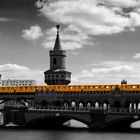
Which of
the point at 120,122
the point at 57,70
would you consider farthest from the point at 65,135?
the point at 57,70

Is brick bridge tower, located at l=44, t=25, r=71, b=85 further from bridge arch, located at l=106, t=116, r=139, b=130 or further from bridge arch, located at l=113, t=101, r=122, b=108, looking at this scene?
bridge arch, located at l=106, t=116, r=139, b=130

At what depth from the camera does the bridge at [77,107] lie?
95.8 m

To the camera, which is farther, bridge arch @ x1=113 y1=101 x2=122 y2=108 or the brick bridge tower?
the brick bridge tower

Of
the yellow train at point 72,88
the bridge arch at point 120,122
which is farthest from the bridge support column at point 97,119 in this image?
the yellow train at point 72,88

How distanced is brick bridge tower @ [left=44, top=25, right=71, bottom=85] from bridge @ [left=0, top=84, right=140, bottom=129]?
16.5 m

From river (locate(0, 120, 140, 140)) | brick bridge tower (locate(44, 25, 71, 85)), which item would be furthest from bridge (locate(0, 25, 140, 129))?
river (locate(0, 120, 140, 140))

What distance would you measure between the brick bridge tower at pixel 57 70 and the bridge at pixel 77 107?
54.3 ft

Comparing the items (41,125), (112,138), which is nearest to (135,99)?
(41,125)

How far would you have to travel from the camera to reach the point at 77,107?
356 feet

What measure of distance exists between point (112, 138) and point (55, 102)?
51.8 meters

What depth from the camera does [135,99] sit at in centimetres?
11881

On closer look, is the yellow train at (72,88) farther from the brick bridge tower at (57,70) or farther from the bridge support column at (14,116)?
the bridge support column at (14,116)

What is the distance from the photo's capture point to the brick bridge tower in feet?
501

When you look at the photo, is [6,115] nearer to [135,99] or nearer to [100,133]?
[100,133]
